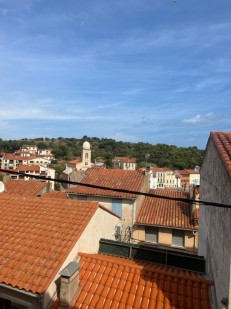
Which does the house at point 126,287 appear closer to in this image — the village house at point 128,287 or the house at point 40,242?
the village house at point 128,287

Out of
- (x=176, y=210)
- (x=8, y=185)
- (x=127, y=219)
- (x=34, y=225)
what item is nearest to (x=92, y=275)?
(x=34, y=225)

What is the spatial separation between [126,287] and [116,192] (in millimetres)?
11236

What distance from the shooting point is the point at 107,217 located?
10.1m

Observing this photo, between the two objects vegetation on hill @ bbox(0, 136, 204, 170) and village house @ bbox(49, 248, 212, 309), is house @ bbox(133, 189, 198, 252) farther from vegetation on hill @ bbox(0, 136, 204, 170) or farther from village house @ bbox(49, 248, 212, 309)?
vegetation on hill @ bbox(0, 136, 204, 170)

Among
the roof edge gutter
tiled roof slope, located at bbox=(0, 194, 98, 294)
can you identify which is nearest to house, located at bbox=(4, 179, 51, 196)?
tiled roof slope, located at bbox=(0, 194, 98, 294)

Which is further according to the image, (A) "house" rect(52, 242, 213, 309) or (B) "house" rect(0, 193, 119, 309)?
(A) "house" rect(52, 242, 213, 309)

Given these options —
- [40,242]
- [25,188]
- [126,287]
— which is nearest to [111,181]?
[25,188]

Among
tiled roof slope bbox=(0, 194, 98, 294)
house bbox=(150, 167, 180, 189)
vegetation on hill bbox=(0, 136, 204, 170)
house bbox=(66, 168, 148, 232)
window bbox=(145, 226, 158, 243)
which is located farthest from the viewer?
vegetation on hill bbox=(0, 136, 204, 170)

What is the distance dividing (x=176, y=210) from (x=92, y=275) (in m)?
12.0

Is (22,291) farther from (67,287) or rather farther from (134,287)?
(134,287)

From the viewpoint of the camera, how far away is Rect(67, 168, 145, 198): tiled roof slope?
17.8 m

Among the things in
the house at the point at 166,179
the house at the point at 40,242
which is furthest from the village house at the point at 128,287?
the house at the point at 166,179

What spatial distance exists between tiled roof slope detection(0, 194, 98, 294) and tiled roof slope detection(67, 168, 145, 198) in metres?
8.66

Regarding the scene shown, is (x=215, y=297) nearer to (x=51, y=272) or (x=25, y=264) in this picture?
(x=51, y=272)
